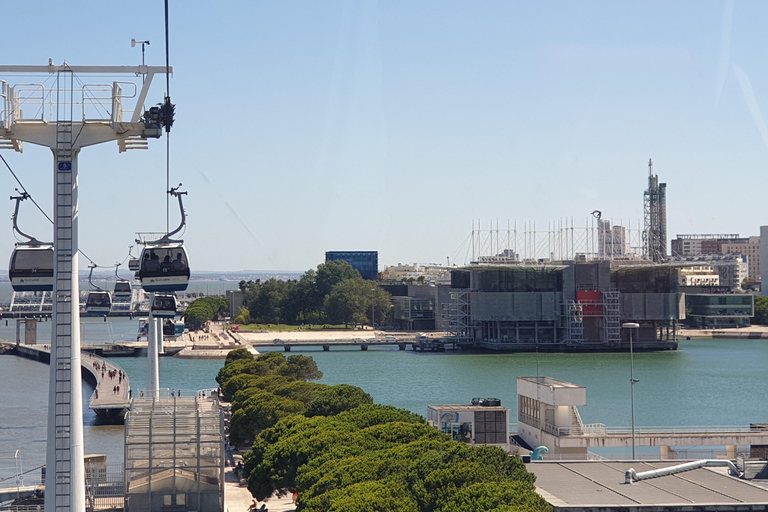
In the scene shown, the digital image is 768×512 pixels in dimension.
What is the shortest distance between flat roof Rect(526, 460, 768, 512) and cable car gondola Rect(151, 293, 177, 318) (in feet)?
28.8

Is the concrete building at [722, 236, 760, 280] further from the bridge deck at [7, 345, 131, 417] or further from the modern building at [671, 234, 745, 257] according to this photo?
the bridge deck at [7, 345, 131, 417]

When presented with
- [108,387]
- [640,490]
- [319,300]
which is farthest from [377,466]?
[319,300]

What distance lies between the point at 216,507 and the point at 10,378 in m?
40.3

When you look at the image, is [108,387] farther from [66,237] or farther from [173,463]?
[66,237]

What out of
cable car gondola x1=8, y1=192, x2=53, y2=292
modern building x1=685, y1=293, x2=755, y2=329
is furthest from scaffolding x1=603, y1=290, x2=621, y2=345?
cable car gondola x1=8, y1=192, x2=53, y2=292

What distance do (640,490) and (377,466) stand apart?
11.9ft

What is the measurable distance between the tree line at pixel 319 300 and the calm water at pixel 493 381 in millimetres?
16402

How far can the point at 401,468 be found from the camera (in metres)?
13.4

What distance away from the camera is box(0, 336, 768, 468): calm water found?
112ft

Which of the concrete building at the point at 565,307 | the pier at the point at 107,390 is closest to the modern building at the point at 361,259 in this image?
the concrete building at the point at 565,307

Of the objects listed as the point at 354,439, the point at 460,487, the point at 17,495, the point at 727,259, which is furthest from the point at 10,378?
the point at 727,259

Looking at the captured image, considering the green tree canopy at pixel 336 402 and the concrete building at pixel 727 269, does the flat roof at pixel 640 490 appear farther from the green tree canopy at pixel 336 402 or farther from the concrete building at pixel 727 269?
the concrete building at pixel 727 269

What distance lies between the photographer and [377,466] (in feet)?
45.1

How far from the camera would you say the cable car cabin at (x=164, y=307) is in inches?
814
